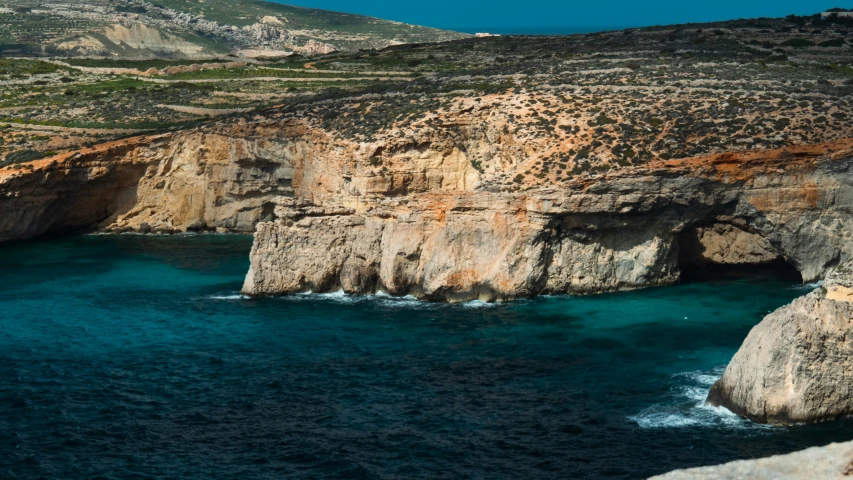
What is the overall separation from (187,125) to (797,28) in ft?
149

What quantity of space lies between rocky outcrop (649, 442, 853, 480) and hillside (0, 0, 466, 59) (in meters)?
140

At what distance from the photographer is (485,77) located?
211 feet

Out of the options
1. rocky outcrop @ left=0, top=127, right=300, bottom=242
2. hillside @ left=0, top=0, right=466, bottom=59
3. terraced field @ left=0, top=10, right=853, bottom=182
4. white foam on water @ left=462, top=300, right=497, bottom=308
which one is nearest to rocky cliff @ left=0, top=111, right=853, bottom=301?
white foam on water @ left=462, top=300, right=497, bottom=308

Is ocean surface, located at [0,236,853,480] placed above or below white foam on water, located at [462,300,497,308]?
below

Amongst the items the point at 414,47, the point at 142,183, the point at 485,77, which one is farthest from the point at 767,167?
the point at 414,47

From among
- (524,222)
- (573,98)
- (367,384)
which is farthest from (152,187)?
(367,384)

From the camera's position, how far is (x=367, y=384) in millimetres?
36188

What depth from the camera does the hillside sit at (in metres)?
153

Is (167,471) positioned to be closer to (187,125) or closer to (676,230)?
(676,230)

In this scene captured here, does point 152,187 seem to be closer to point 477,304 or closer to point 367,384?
point 477,304

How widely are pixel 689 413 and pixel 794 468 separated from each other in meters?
15.2

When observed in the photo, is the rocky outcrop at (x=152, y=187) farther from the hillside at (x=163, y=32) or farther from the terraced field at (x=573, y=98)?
the hillside at (x=163, y=32)

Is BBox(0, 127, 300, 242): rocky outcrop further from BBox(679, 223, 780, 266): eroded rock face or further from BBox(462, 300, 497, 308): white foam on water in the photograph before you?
BBox(679, 223, 780, 266): eroded rock face

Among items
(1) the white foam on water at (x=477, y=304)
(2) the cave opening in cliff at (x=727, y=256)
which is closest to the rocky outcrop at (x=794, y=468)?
(1) the white foam on water at (x=477, y=304)
